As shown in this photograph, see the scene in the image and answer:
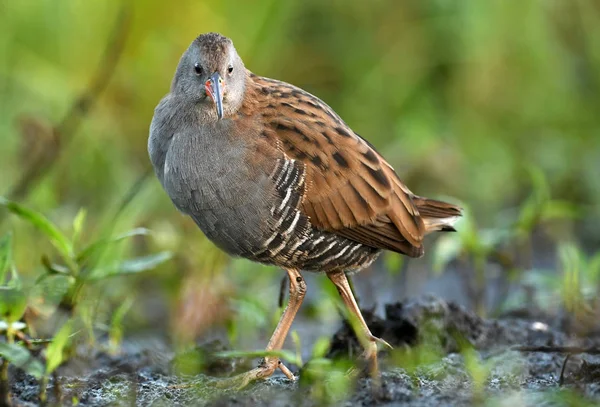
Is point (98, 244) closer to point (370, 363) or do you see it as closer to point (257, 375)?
point (257, 375)

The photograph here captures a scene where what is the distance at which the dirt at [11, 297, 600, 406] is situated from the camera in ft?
11.8

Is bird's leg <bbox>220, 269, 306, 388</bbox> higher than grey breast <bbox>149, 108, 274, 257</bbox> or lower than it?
lower

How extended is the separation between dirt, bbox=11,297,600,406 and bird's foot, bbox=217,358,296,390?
0.04 meters

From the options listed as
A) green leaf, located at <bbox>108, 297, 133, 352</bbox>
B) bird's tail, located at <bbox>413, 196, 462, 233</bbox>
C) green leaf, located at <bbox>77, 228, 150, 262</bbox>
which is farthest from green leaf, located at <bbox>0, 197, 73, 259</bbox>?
bird's tail, located at <bbox>413, 196, 462, 233</bbox>

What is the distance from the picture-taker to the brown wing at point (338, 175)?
432 centimetres

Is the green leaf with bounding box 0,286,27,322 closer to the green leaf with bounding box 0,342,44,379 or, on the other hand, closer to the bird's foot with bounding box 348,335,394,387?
the green leaf with bounding box 0,342,44,379

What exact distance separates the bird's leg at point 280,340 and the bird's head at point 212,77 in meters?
0.78

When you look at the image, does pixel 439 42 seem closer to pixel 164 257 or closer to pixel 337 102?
pixel 337 102

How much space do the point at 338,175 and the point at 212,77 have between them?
26.1 inches

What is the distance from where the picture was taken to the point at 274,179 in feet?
13.8

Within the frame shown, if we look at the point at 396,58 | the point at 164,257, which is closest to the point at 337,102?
the point at 396,58

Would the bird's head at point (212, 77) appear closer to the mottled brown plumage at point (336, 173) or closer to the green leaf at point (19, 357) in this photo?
the mottled brown plumage at point (336, 173)

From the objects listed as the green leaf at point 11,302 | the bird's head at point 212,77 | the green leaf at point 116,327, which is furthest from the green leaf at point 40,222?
the bird's head at point 212,77

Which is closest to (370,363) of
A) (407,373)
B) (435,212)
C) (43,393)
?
(407,373)
